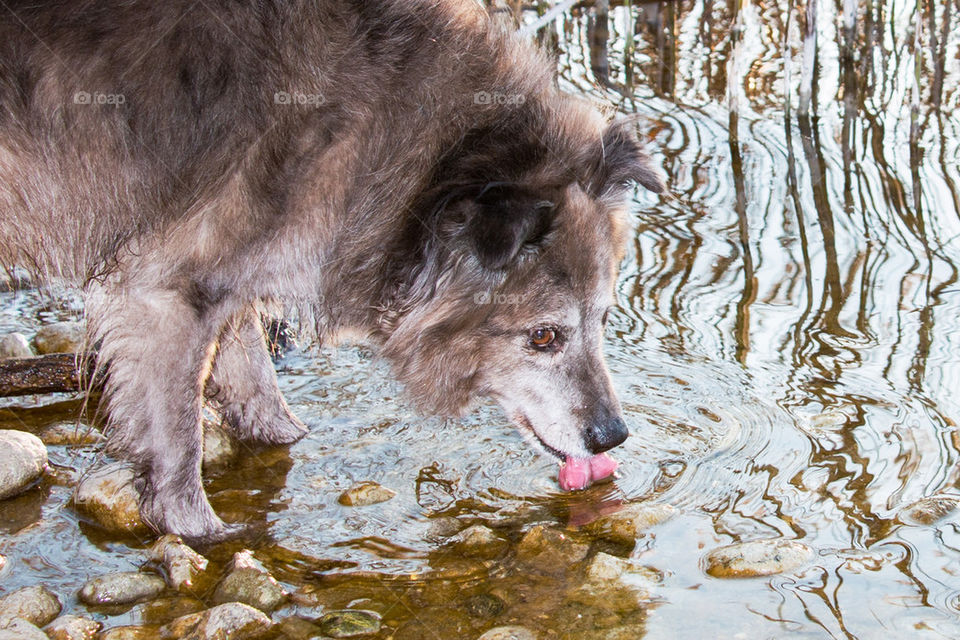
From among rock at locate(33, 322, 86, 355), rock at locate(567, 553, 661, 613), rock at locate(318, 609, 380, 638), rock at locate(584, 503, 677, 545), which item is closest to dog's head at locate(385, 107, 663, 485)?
rock at locate(584, 503, 677, 545)

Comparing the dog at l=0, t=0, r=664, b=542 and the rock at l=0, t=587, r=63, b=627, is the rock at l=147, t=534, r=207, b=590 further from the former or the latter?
the rock at l=0, t=587, r=63, b=627

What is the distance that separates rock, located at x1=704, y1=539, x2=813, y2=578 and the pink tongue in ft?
2.48

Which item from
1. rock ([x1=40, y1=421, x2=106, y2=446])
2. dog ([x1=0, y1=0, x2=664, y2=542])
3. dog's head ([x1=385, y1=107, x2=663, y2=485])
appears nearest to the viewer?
dog ([x1=0, y1=0, x2=664, y2=542])

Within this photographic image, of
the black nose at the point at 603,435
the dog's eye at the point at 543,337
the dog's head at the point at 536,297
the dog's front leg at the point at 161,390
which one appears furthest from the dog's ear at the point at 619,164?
the dog's front leg at the point at 161,390

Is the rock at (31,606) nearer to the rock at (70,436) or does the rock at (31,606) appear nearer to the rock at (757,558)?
the rock at (70,436)

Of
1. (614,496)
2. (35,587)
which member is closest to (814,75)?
(614,496)

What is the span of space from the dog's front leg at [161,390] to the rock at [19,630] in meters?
0.88

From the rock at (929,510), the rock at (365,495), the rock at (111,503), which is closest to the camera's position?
the rock at (929,510)

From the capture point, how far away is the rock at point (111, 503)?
436cm

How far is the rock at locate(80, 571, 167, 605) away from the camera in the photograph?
3756 millimetres

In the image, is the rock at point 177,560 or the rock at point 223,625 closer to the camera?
the rock at point 223,625

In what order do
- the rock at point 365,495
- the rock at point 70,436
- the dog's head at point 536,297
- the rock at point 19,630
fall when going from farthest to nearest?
the rock at point 70,436, the rock at point 365,495, the dog's head at point 536,297, the rock at point 19,630

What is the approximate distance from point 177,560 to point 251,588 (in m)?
0.38

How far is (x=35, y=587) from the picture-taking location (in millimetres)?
3725
